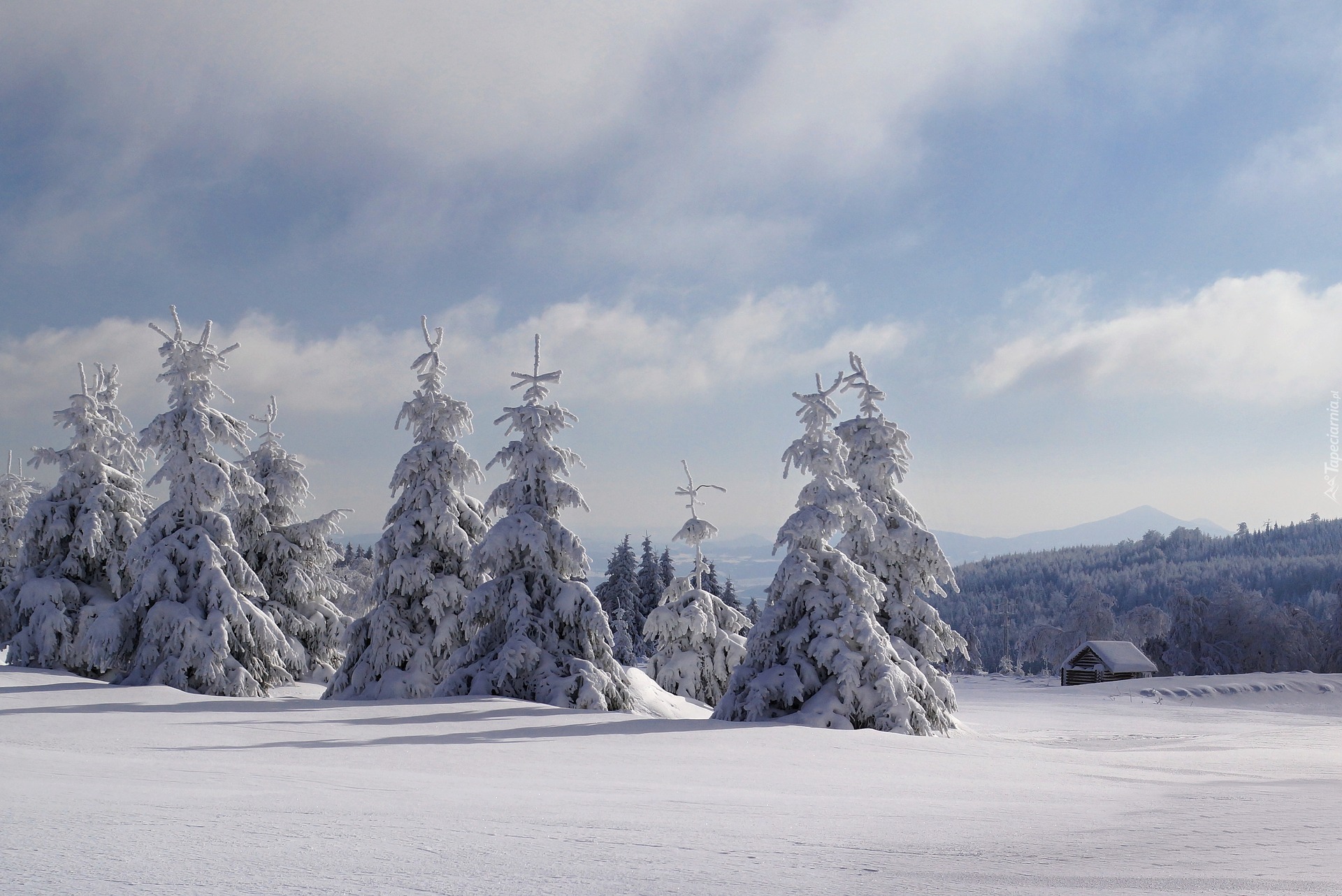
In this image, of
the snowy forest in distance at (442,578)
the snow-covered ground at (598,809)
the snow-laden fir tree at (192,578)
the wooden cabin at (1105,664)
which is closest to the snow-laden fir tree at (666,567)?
the wooden cabin at (1105,664)

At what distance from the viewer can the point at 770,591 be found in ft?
70.9

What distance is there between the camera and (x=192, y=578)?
23.8 metres

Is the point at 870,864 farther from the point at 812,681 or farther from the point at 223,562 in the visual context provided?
the point at 223,562

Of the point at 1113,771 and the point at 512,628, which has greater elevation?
the point at 512,628

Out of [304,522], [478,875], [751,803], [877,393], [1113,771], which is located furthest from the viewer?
[304,522]

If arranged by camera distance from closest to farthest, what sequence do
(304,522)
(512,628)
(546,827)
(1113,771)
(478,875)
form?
(478,875)
(546,827)
(1113,771)
(512,628)
(304,522)

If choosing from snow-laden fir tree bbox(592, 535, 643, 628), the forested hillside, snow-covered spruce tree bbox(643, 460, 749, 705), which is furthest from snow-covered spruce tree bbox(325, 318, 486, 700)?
the forested hillside

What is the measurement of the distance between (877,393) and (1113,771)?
15437 mm

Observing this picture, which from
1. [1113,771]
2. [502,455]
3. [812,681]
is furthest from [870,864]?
[502,455]

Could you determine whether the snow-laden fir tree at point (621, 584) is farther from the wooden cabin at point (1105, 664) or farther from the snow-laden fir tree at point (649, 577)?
the wooden cabin at point (1105, 664)

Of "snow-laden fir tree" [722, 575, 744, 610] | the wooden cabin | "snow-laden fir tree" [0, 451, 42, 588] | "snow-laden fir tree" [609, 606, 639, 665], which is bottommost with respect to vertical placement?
the wooden cabin

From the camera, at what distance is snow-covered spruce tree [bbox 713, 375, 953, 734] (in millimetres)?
20188

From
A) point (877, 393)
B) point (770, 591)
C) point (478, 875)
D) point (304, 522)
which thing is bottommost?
point (478, 875)

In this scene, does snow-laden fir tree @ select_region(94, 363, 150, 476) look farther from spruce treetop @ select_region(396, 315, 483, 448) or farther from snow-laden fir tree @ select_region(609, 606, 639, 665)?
snow-laden fir tree @ select_region(609, 606, 639, 665)
